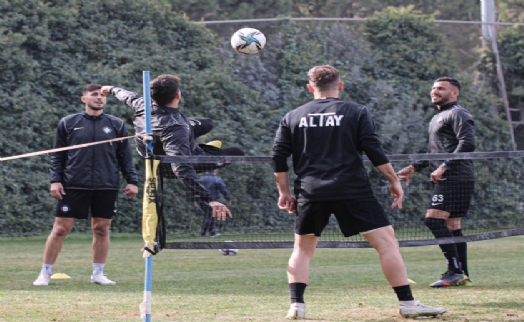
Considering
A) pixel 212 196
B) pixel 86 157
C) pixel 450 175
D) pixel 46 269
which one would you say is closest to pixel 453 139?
pixel 450 175

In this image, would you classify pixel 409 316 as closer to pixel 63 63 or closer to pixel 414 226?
pixel 414 226

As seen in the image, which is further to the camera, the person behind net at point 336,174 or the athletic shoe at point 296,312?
the athletic shoe at point 296,312

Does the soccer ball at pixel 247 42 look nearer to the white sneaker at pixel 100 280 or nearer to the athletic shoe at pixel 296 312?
the white sneaker at pixel 100 280

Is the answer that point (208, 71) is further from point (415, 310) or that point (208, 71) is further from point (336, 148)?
point (415, 310)

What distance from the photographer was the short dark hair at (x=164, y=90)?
6.82 m

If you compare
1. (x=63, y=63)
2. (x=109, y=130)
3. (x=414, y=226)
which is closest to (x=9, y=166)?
(x=63, y=63)

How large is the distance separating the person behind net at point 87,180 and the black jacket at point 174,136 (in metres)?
1.94

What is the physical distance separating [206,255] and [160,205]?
679 cm

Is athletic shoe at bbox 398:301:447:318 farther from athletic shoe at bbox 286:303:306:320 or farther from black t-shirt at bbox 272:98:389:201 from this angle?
black t-shirt at bbox 272:98:389:201

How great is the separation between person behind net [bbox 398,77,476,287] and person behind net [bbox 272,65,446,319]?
2.24m

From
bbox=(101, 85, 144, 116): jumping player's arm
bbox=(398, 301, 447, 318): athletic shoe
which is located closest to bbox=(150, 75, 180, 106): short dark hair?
bbox=(101, 85, 144, 116): jumping player's arm

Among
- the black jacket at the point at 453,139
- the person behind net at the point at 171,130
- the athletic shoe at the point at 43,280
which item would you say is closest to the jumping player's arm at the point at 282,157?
the person behind net at the point at 171,130

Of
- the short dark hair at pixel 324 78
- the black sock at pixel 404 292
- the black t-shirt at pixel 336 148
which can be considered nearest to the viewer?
the black t-shirt at pixel 336 148

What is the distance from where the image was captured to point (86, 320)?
19.9ft
